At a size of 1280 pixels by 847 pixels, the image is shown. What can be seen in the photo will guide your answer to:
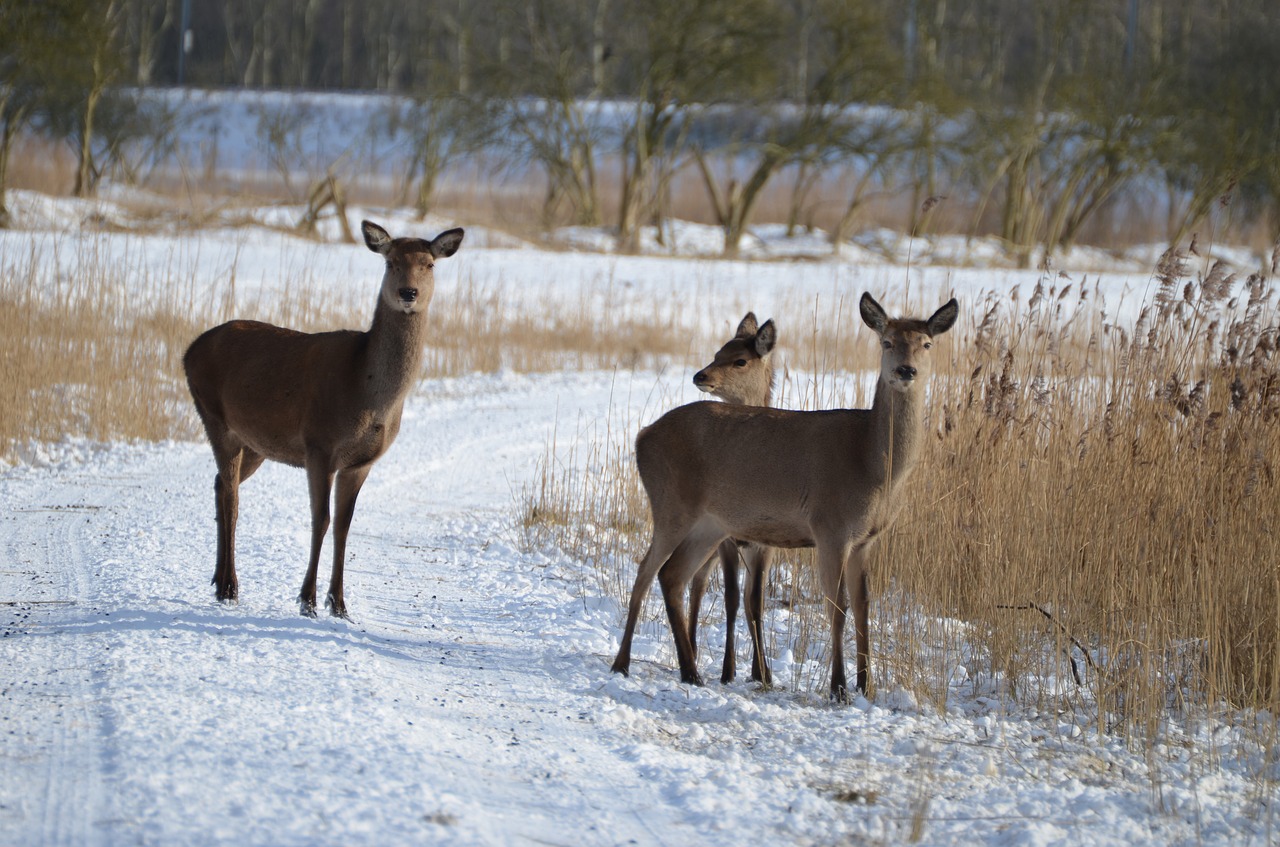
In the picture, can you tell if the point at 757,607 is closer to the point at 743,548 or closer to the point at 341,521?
the point at 743,548

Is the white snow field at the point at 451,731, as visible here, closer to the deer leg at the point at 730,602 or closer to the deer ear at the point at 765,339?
the deer leg at the point at 730,602

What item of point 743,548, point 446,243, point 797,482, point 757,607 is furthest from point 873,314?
point 446,243

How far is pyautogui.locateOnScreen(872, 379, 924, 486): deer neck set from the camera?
6320 millimetres

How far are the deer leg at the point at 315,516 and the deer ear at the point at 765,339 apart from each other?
2.30 metres

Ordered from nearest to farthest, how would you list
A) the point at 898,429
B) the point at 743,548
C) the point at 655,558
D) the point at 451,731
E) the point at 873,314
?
the point at 451,731, the point at 898,429, the point at 655,558, the point at 873,314, the point at 743,548

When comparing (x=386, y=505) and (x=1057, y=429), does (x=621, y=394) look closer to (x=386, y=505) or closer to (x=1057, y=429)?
(x=386, y=505)

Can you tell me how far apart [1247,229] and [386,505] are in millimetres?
34032

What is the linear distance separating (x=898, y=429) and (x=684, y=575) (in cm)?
A: 121

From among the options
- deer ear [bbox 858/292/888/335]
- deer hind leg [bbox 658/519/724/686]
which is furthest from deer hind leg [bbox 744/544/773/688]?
deer ear [bbox 858/292/888/335]

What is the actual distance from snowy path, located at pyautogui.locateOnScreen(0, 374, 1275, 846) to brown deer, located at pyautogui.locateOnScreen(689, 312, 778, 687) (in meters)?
0.20

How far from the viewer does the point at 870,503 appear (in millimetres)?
6234

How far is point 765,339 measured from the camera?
718cm

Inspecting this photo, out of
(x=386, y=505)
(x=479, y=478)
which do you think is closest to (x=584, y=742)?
(x=386, y=505)

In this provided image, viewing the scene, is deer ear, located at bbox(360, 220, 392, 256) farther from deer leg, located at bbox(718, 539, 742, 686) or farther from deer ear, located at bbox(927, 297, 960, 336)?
deer ear, located at bbox(927, 297, 960, 336)
